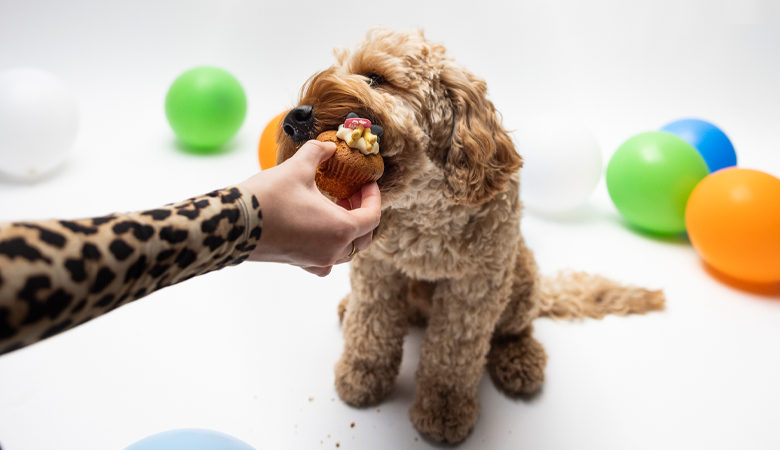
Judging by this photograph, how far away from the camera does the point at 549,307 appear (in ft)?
7.63

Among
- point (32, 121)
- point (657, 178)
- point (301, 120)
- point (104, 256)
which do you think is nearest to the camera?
point (104, 256)

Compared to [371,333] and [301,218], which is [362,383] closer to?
[371,333]

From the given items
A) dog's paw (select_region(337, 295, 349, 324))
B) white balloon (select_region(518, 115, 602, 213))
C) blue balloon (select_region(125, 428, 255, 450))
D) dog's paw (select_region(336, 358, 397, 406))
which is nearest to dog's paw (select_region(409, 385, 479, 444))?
dog's paw (select_region(336, 358, 397, 406))

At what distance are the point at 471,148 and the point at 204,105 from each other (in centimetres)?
245

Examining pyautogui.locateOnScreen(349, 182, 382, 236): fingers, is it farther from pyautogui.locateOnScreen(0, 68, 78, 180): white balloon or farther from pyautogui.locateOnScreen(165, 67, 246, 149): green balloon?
pyautogui.locateOnScreen(0, 68, 78, 180): white balloon

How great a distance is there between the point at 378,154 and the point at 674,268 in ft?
6.97

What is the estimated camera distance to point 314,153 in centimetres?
107

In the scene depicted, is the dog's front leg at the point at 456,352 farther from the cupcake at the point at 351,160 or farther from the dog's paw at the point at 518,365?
the cupcake at the point at 351,160

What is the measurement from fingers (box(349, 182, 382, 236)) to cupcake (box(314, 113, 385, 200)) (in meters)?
A: 0.03

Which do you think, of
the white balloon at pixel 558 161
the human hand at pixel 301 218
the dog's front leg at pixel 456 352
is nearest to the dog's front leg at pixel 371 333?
the dog's front leg at pixel 456 352

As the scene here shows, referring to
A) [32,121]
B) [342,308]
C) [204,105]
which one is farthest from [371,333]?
[32,121]

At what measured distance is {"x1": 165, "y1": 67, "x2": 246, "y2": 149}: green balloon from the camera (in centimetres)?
333

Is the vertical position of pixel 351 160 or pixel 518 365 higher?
pixel 351 160

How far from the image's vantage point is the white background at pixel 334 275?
1.83 meters
